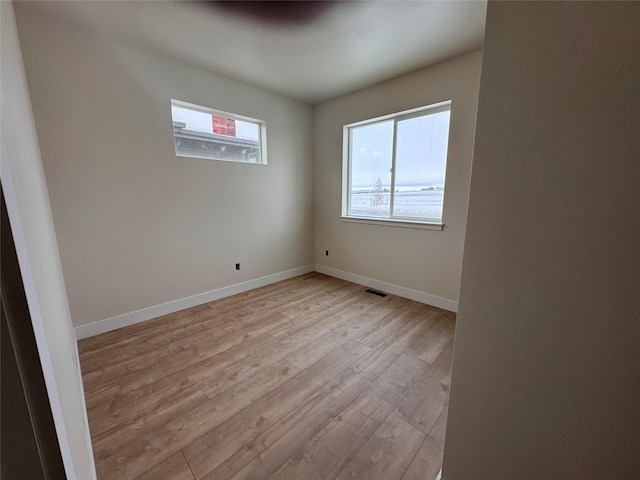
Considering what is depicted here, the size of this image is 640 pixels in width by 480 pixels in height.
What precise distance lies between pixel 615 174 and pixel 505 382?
2.24 feet

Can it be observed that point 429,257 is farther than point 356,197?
No

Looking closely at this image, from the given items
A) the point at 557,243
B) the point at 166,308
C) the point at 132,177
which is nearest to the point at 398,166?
the point at 557,243

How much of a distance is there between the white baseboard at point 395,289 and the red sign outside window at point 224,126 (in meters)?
2.39

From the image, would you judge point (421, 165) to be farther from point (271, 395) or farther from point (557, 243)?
point (271, 395)

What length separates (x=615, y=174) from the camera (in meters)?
0.61

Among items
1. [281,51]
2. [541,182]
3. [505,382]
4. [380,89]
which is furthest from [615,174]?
[380,89]

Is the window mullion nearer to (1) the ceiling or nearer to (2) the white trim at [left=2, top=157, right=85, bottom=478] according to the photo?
(1) the ceiling

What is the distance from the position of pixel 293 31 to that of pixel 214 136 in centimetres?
145

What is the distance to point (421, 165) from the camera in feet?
9.73

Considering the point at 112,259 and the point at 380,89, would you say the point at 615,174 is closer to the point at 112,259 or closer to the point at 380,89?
the point at 380,89

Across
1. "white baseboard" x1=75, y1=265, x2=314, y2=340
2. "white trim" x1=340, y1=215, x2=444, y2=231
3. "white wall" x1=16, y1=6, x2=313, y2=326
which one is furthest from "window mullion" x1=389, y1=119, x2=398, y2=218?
"white baseboard" x1=75, y1=265, x2=314, y2=340

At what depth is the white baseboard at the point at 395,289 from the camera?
2.87m

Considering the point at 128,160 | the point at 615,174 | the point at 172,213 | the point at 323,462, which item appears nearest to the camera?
the point at 615,174

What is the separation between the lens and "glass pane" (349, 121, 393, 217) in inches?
130
